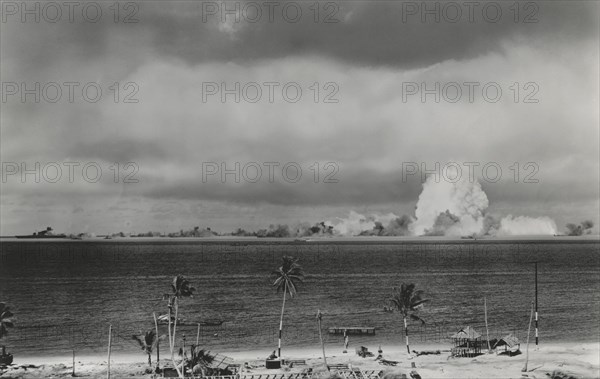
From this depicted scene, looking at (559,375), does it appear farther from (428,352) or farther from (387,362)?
(428,352)

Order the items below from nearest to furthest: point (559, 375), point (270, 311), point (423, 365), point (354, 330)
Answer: point (559, 375)
point (423, 365)
point (354, 330)
point (270, 311)

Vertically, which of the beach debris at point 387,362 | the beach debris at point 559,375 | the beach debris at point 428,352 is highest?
the beach debris at point 559,375

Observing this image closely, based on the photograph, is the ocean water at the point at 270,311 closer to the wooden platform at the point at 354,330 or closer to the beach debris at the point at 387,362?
the wooden platform at the point at 354,330

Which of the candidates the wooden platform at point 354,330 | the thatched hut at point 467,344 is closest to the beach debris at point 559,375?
the thatched hut at point 467,344

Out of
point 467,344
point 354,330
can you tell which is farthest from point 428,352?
point 354,330

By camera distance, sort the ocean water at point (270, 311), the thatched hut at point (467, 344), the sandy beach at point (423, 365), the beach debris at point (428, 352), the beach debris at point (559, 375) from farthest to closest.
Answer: the ocean water at point (270, 311) < the beach debris at point (428, 352) < the thatched hut at point (467, 344) < the sandy beach at point (423, 365) < the beach debris at point (559, 375)

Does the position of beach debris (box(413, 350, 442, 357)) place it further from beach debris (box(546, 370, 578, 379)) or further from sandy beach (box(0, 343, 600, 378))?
beach debris (box(546, 370, 578, 379))

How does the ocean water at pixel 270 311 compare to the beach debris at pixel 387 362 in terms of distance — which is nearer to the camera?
the beach debris at pixel 387 362

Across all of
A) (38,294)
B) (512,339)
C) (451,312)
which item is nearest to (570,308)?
(451,312)

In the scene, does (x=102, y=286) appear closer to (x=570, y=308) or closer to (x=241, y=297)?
(x=241, y=297)
